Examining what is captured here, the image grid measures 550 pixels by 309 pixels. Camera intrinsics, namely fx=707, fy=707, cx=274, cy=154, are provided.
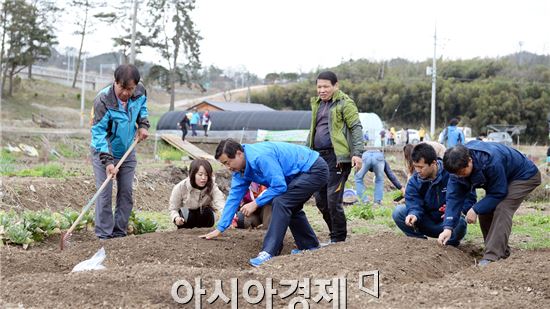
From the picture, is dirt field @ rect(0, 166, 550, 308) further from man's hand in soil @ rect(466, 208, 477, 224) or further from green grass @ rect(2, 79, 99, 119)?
green grass @ rect(2, 79, 99, 119)

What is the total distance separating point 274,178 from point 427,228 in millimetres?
1941

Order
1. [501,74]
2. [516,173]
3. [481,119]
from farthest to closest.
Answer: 1. [501,74]
2. [481,119]
3. [516,173]

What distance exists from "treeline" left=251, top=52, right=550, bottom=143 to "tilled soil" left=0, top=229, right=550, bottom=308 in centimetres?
4406

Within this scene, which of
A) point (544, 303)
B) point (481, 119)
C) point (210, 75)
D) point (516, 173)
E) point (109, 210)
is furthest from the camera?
point (210, 75)

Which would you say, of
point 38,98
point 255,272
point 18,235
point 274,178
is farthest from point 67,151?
point 38,98

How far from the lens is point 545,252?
6840 mm

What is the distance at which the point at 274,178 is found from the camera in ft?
20.3

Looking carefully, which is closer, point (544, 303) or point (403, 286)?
point (544, 303)

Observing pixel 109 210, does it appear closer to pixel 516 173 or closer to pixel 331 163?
pixel 331 163

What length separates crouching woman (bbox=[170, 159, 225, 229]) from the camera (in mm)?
7750

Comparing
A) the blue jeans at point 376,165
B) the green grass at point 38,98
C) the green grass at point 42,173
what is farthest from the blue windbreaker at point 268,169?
the green grass at point 38,98

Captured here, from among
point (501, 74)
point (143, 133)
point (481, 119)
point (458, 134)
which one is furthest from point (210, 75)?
point (143, 133)

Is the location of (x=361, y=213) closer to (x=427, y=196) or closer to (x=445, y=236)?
(x=427, y=196)

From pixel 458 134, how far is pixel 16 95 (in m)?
38.2
